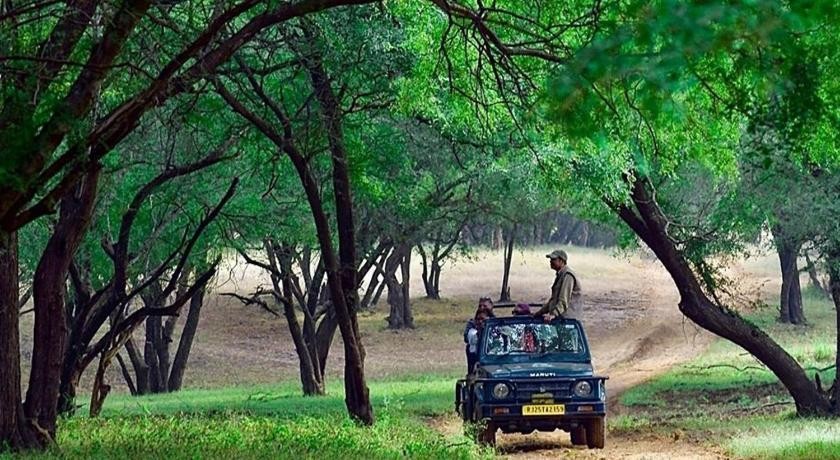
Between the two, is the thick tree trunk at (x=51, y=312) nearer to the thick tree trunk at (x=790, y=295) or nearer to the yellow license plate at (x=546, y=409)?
the yellow license plate at (x=546, y=409)

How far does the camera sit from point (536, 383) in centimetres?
1722

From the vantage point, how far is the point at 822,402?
22.1 m

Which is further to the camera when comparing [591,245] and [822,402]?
[591,245]

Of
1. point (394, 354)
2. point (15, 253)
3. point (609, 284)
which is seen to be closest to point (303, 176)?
point (15, 253)

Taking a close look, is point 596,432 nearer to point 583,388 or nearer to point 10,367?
point 583,388

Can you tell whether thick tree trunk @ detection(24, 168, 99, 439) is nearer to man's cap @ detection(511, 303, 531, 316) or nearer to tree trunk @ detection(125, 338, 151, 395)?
man's cap @ detection(511, 303, 531, 316)

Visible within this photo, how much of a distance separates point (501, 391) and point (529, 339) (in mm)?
1336

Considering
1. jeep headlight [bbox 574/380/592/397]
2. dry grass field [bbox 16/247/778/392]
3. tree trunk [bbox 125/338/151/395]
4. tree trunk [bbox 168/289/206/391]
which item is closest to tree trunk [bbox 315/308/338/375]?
dry grass field [bbox 16/247/778/392]

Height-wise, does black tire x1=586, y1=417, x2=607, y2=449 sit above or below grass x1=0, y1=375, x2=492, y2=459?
below

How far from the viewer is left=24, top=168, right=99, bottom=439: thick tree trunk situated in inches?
595

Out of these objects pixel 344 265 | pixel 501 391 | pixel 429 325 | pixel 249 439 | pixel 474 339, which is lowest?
pixel 249 439

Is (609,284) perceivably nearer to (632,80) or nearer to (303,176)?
(303,176)

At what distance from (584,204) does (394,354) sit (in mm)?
24028

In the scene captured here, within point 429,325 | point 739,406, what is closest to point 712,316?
point 739,406
